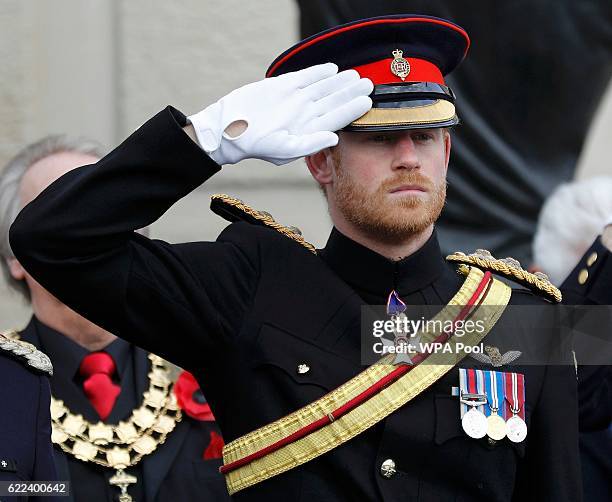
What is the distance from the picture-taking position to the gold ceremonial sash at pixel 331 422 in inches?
111

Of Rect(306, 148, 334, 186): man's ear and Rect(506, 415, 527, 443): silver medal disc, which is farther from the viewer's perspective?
Rect(306, 148, 334, 186): man's ear

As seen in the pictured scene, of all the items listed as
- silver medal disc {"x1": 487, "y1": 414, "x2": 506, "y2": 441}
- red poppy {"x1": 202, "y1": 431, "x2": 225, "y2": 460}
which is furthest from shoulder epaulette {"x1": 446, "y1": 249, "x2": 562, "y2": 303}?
red poppy {"x1": 202, "y1": 431, "x2": 225, "y2": 460}

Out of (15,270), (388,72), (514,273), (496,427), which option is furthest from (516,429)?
(15,270)

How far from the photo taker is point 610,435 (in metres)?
3.99

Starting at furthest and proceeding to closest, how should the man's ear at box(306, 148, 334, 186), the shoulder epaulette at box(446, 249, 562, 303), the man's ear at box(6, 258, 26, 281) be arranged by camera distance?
the man's ear at box(6, 258, 26, 281)
the shoulder epaulette at box(446, 249, 562, 303)
the man's ear at box(306, 148, 334, 186)

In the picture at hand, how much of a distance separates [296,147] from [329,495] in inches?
27.1

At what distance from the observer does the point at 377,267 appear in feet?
9.89

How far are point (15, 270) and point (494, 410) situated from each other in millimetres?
1518

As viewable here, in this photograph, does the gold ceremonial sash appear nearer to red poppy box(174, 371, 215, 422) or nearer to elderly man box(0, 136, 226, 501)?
elderly man box(0, 136, 226, 501)

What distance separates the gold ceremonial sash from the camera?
2828 mm

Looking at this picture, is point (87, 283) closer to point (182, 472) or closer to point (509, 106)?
point (182, 472)

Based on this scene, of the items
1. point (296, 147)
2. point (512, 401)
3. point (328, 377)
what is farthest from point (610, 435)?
point (296, 147)

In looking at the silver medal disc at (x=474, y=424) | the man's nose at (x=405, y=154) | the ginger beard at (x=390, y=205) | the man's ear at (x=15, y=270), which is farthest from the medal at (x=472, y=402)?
the man's ear at (x=15, y=270)

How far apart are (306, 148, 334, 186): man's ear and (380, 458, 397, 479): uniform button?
62 cm
